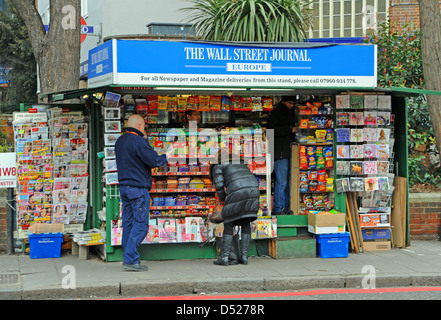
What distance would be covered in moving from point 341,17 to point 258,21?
932 cm

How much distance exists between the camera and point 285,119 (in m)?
10.0

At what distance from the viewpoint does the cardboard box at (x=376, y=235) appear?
10.1m

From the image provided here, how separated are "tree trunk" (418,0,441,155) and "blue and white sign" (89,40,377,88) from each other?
225 cm

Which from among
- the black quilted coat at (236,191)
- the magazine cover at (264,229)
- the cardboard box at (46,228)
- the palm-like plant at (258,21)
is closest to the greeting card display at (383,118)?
the magazine cover at (264,229)

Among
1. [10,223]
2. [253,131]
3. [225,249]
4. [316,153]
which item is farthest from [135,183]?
[316,153]

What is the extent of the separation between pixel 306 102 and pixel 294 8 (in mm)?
4064

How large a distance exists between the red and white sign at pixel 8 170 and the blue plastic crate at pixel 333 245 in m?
4.88

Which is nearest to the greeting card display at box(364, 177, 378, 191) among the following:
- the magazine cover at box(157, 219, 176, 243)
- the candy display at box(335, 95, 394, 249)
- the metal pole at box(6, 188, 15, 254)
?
the candy display at box(335, 95, 394, 249)

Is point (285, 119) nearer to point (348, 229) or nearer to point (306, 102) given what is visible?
point (306, 102)

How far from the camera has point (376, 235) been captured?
10195 mm

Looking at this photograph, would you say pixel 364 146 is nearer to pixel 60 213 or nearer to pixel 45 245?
pixel 60 213

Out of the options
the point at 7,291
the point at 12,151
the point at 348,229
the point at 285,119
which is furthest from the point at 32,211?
the point at 348,229

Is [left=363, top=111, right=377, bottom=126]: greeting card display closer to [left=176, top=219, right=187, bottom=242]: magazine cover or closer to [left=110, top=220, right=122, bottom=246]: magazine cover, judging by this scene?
[left=176, top=219, right=187, bottom=242]: magazine cover

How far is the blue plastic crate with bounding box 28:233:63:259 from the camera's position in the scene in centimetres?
947
